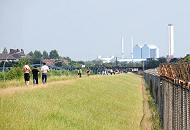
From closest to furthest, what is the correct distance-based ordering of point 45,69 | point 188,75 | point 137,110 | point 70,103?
point 188,75 < point 70,103 < point 137,110 < point 45,69

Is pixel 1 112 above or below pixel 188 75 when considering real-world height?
below

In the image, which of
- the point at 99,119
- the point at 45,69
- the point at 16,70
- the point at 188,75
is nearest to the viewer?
the point at 188,75

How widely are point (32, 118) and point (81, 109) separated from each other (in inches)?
317

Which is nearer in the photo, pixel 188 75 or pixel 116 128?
Result: pixel 188 75

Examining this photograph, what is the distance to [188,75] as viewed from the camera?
45.3 ft

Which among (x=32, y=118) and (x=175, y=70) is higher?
(x=175, y=70)

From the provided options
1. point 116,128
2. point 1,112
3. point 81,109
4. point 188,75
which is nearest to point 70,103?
point 81,109

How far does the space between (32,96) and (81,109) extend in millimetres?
2251

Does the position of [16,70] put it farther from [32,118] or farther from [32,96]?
[32,118]

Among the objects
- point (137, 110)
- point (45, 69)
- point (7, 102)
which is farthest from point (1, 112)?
point (45, 69)

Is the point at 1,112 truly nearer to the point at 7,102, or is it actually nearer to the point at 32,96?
the point at 7,102

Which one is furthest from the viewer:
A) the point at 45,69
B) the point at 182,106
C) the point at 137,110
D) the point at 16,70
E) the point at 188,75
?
the point at 16,70

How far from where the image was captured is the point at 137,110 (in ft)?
112

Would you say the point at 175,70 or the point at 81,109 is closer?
the point at 175,70
